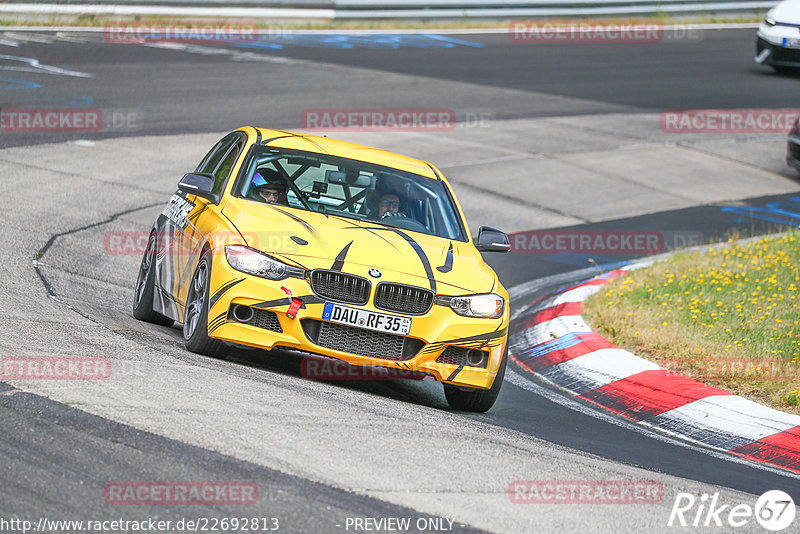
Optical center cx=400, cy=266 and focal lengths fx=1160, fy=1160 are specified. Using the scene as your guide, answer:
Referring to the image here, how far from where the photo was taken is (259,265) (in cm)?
720

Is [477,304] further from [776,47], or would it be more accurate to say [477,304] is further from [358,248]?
[776,47]

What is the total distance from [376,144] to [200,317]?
1081 cm

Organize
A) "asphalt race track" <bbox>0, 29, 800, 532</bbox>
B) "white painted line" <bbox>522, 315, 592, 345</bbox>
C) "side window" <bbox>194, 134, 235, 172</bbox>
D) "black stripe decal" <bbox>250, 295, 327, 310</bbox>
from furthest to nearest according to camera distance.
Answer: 1. "white painted line" <bbox>522, 315, 592, 345</bbox>
2. "side window" <bbox>194, 134, 235, 172</bbox>
3. "black stripe decal" <bbox>250, 295, 327, 310</bbox>
4. "asphalt race track" <bbox>0, 29, 800, 532</bbox>

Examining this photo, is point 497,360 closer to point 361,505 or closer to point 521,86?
point 361,505

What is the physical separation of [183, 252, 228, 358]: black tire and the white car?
1976 centimetres

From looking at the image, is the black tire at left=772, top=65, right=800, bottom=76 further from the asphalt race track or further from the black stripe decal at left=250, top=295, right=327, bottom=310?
the black stripe decal at left=250, top=295, right=327, bottom=310

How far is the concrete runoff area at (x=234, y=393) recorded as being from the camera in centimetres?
526

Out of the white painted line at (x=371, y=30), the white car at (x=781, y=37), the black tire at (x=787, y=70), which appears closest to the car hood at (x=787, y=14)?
the white car at (x=781, y=37)

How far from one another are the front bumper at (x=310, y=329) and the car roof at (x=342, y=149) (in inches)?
68.9

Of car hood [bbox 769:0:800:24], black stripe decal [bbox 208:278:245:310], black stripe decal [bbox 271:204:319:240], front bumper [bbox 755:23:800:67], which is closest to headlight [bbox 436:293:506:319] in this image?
black stripe decal [bbox 271:204:319:240]

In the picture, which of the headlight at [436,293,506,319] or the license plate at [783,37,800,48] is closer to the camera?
the headlight at [436,293,506,319]

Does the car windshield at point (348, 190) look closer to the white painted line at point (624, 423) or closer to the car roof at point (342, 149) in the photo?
the car roof at point (342, 149)

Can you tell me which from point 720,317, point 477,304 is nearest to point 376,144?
point 720,317

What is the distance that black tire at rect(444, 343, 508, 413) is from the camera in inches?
300
